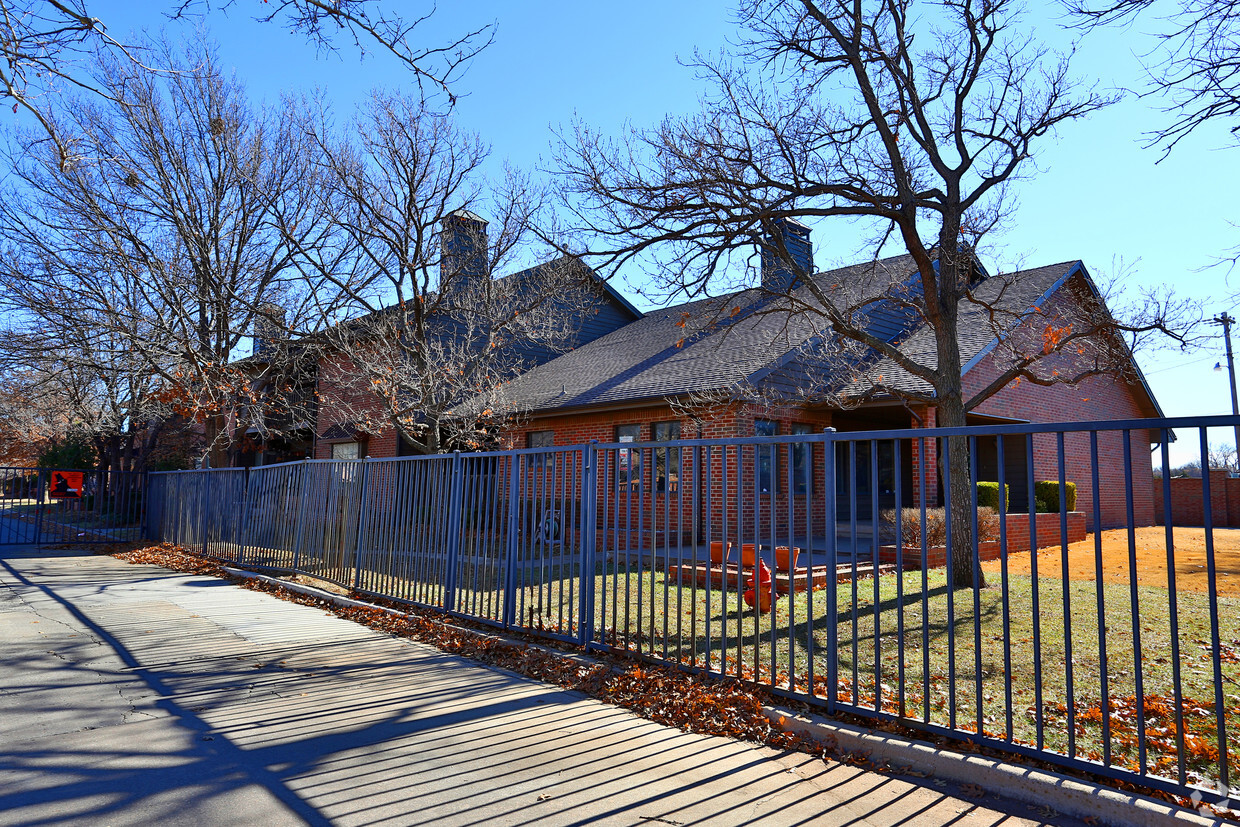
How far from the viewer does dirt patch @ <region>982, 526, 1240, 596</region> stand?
9992mm

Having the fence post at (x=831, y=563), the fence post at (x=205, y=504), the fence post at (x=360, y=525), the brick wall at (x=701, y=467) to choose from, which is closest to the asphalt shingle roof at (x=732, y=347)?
the brick wall at (x=701, y=467)

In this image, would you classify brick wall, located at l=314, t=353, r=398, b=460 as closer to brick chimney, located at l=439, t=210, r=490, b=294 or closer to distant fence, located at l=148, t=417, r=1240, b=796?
brick chimney, located at l=439, t=210, r=490, b=294

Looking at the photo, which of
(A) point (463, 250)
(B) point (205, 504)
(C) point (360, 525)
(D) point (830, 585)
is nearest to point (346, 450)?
(B) point (205, 504)

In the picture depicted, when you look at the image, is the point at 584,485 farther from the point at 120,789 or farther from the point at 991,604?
the point at 991,604

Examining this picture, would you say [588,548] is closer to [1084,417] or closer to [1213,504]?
[1084,417]

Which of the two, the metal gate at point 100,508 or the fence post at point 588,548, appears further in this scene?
the metal gate at point 100,508

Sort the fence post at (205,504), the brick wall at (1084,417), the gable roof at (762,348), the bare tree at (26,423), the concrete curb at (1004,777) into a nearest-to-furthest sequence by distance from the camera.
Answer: the concrete curb at (1004,777)
the gable roof at (762,348)
the fence post at (205,504)
the brick wall at (1084,417)
the bare tree at (26,423)

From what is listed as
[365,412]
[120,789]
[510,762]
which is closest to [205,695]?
[120,789]

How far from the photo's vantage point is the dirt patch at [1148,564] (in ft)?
32.8

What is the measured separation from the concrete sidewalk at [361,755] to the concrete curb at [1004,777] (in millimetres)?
146

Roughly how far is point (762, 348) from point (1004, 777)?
42.0ft

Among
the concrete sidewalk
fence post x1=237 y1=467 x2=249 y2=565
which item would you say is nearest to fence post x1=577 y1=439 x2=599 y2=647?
the concrete sidewalk

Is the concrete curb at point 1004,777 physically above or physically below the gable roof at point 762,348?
below

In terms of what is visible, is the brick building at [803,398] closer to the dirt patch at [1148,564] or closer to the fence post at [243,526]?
the dirt patch at [1148,564]
